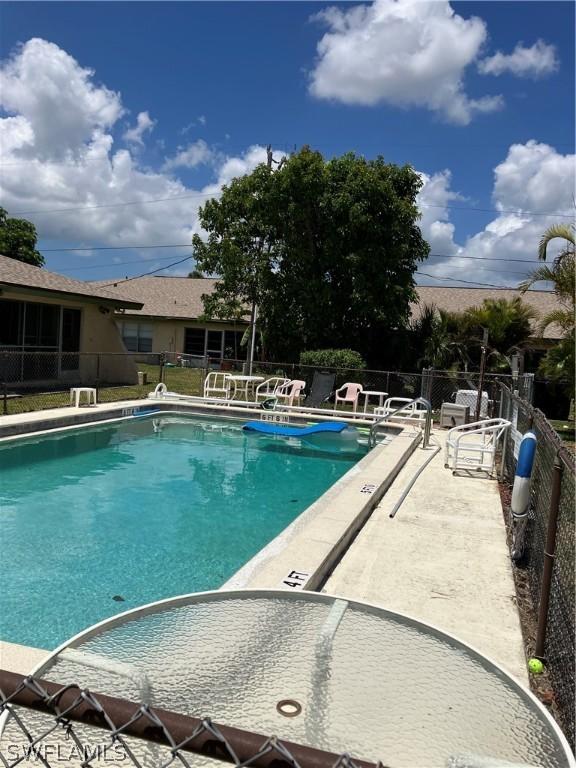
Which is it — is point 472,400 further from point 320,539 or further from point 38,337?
point 38,337

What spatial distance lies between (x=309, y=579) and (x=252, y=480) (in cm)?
543

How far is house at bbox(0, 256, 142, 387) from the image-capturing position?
54.7 ft

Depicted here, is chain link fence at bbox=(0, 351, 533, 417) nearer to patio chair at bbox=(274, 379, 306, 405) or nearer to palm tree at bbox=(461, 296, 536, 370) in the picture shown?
patio chair at bbox=(274, 379, 306, 405)

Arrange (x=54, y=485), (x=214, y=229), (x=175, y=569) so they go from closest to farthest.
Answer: (x=175, y=569) < (x=54, y=485) < (x=214, y=229)

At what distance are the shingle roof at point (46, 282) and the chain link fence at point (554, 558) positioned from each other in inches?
546

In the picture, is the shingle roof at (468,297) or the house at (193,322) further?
the house at (193,322)

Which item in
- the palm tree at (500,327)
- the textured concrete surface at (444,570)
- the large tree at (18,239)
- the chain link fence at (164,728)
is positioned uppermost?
the large tree at (18,239)

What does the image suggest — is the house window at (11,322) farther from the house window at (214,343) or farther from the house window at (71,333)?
the house window at (214,343)

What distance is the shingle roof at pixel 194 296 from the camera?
2941 centimetres

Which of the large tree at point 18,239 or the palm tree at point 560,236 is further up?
the large tree at point 18,239

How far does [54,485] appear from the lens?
8.80m

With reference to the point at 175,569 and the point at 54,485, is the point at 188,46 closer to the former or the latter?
the point at 54,485

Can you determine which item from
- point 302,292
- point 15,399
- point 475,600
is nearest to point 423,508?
point 475,600

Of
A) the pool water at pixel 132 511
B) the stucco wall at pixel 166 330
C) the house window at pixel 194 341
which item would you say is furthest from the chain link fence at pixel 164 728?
the house window at pixel 194 341
